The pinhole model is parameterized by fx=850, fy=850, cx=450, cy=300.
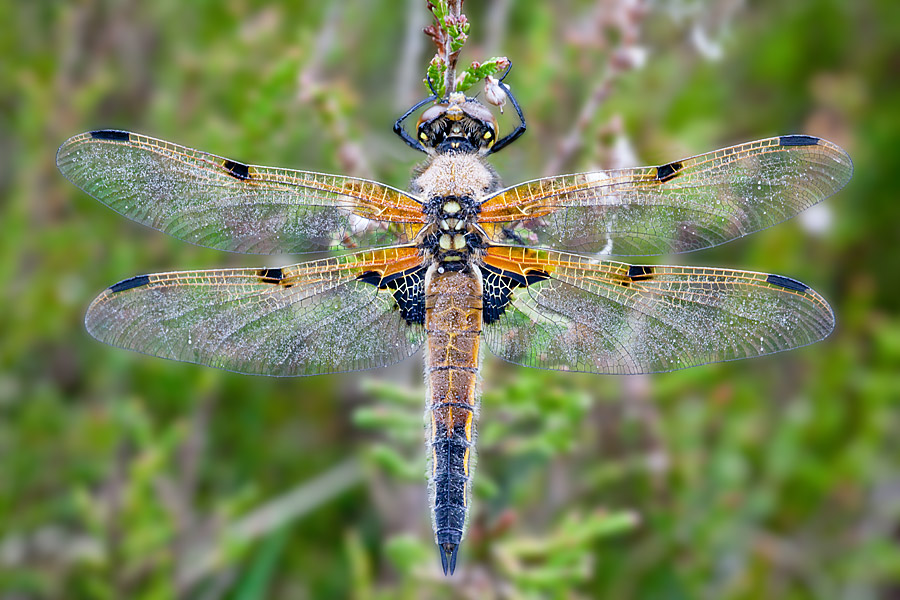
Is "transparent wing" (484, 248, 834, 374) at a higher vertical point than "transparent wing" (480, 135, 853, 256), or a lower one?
lower

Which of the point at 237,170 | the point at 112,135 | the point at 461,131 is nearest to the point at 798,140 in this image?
the point at 461,131

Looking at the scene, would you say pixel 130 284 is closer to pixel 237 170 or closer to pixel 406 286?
pixel 237 170

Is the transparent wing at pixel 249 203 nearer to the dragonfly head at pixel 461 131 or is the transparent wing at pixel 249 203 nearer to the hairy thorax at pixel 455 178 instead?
the hairy thorax at pixel 455 178

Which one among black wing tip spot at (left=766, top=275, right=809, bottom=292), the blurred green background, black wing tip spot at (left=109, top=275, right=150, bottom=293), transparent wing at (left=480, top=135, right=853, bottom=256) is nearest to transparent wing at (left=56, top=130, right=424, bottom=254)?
black wing tip spot at (left=109, top=275, right=150, bottom=293)

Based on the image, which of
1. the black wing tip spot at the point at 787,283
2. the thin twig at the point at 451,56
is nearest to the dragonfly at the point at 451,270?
the black wing tip spot at the point at 787,283

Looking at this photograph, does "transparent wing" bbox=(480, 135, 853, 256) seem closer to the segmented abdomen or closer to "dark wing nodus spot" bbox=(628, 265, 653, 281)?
"dark wing nodus spot" bbox=(628, 265, 653, 281)

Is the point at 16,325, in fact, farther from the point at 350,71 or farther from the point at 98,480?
the point at 350,71

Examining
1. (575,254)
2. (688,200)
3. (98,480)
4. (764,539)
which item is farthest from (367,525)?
(688,200)
